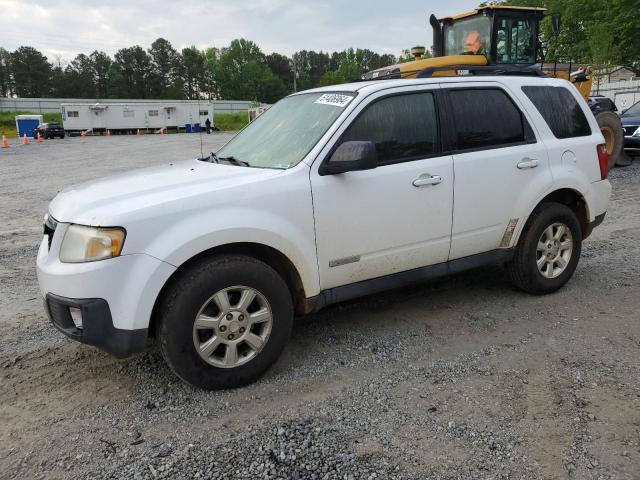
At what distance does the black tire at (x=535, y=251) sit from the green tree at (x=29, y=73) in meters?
111

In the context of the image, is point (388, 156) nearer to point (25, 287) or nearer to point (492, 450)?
point (492, 450)

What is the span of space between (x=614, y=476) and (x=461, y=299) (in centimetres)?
241

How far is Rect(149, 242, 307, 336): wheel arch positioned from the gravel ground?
18.3 inches

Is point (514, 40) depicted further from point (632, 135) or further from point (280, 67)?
point (280, 67)

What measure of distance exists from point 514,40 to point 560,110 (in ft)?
21.4

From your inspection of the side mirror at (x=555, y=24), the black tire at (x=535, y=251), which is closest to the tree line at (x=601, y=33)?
the side mirror at (x=555, y=24)

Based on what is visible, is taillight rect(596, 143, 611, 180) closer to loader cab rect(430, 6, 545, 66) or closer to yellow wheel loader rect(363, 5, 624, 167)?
yellow wheel loader rect(363, 5, 624, 167)

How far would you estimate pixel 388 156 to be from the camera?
3807 millimetres

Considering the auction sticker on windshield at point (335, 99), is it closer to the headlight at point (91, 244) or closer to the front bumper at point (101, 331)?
the headlight at point (91, 244)

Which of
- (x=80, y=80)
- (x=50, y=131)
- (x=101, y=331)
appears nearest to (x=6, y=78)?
(x=80, y=80)

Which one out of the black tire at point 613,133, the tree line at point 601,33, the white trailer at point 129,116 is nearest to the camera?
the black tire at point 613,133

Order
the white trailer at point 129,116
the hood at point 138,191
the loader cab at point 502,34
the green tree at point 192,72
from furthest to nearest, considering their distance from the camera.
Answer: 1. the green tree at point 192,72
2. the white trailer at point 129,116
3. the loader cab at point 502,34
4. the hood at point 138,191

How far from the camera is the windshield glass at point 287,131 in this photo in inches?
145

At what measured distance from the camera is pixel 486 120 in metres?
4.29
